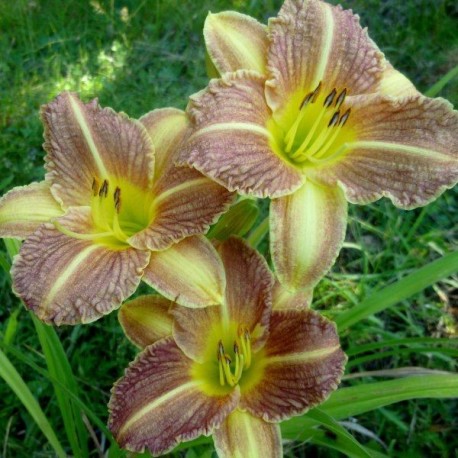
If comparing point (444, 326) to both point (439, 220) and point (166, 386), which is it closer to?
point (439, 220)

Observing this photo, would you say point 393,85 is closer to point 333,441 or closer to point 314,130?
point 314,130

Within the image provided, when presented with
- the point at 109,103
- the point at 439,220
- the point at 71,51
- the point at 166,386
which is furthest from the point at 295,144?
the point at 71,51

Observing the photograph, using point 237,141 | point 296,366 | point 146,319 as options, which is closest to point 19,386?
point 146,319

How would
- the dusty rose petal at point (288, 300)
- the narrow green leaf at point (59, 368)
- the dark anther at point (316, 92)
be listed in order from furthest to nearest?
the narrow green leaf at point (59, 368) < the dusty rose petal at point (288, 300) < the dark anther at point (316, 92)

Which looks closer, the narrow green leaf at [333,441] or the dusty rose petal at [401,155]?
the dusty rose petal at [401,155]

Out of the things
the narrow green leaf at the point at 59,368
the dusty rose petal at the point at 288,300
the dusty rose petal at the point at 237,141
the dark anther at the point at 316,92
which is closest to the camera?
the dusty rose petal at the point at 237,141

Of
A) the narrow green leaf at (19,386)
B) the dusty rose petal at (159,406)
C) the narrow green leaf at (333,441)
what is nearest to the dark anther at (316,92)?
the dusty rose petal at (159,406)

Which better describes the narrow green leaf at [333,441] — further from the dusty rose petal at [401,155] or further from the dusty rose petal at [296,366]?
the dusty rose petal at [401,155]
